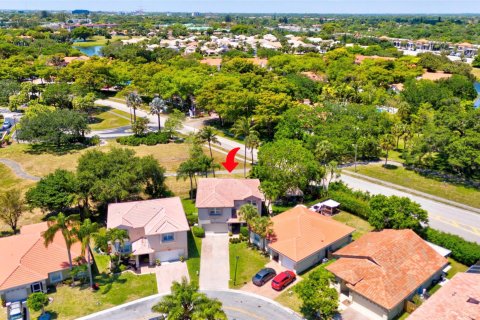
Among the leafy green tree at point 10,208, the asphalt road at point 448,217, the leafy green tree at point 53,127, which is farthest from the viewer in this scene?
the leafy green tree at point 53,127

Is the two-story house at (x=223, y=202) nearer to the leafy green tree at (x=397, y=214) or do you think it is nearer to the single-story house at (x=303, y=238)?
the single-story house at (x=303, y=238)

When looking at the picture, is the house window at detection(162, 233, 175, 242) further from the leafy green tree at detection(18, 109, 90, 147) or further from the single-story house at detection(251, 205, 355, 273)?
the leafy green tree at detection(18, 109, 90, 147)

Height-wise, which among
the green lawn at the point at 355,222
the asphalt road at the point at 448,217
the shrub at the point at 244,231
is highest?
the shrub at the point at 244,231

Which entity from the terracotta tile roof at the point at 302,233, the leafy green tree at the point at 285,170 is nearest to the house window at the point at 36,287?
the terracotta tile roof at the point at 302,233

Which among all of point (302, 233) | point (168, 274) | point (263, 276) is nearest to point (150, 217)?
point (168, 274)

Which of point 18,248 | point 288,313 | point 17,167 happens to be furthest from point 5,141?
point 288,313

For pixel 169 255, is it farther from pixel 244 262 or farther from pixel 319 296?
pixel 319 296
